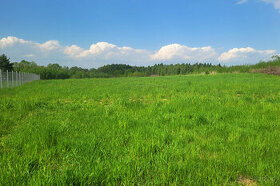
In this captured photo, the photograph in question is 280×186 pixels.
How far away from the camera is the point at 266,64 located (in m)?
37.2

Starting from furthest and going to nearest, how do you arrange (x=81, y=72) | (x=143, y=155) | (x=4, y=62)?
(x=81, y=72)
(x=4, y=62)
(x=143, y=155)

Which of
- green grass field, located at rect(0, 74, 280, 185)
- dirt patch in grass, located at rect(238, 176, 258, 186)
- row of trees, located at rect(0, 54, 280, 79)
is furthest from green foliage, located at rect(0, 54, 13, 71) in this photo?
dirt patch in grass, located at rect(238, 176, 258, 186)

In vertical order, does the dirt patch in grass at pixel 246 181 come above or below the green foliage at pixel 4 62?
below

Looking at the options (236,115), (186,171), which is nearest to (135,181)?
(186,171)

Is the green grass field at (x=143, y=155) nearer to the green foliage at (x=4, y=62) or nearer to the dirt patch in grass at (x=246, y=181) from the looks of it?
the dirt patch in grass at (x=246, y=181)

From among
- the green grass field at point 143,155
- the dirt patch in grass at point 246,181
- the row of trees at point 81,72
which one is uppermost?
the row of trees at point 81,72

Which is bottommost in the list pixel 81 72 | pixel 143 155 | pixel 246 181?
pixel 246 181

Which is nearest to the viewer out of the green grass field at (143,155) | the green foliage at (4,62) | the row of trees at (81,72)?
the green grass field at (143,155)

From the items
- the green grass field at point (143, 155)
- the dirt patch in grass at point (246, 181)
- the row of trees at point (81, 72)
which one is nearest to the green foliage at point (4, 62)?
the row of trees at point (81, 72)

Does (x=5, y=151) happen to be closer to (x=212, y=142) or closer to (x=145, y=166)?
(x=145, y=166)

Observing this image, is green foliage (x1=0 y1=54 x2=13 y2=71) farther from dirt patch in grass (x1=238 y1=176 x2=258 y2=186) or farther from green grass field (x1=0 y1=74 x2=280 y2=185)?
dirt patch in grass (x1=238 y1=176 x2=258 y2=186)

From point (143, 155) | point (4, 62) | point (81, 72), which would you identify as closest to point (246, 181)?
point (143, 155)

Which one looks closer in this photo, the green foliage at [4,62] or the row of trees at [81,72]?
the row of trees at [81,72]

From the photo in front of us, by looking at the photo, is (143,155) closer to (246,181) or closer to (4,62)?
(246,181)
